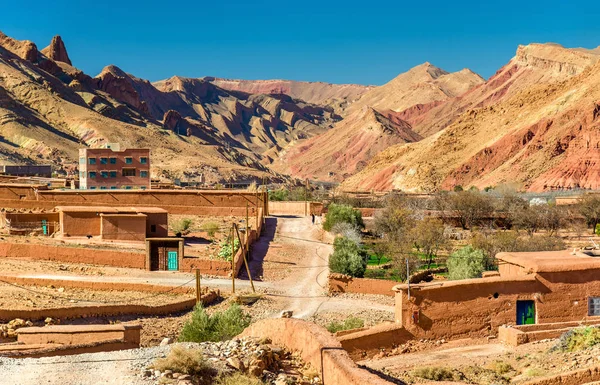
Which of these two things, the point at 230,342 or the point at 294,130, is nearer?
the point at 230,342

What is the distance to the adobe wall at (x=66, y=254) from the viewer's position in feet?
92.5

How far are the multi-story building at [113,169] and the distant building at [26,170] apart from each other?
47.7ft

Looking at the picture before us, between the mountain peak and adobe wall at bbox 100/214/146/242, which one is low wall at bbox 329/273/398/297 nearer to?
adobe wall at bbox 100/214/146/242

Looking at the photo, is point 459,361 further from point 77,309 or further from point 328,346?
point 77,309

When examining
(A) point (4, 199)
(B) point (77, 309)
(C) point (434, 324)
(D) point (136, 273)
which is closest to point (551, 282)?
(C) point (434, 324)

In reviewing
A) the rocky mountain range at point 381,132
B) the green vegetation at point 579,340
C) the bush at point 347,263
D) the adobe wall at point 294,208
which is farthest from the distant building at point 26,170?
the green vegetation at point 579,340

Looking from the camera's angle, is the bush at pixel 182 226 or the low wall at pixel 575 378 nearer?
the low wall at pixel 575 378

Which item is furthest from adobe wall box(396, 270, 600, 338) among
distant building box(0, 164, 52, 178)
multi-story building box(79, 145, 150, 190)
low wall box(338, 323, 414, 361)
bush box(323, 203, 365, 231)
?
distant building box(0, 164, 52, 178)

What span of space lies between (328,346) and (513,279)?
29.2 ft

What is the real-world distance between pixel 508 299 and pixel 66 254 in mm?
16117

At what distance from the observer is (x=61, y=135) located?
8569cm

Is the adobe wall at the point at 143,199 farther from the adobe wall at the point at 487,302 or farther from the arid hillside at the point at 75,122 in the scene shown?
the arid hillside at the point at 75,122

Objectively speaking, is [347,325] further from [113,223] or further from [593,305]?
[113,223]

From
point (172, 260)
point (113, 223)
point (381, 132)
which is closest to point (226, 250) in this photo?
point (172, 260)
